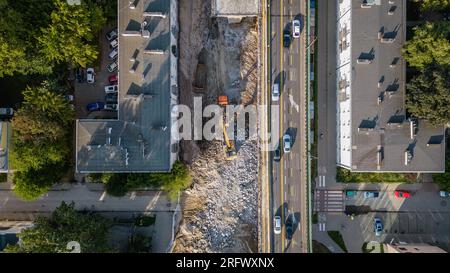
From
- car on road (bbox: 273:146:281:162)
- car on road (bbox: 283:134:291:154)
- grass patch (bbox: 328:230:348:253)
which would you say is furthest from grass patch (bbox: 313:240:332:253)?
car on road (bbox: 283:134:291:154)

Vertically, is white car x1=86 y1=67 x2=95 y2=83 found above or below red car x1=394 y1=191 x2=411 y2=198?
above

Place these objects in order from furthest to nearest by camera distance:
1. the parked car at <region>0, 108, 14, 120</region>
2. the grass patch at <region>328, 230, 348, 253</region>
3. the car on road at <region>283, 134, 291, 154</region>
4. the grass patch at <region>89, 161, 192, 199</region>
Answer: the grass patch at <region>328, 230, 348, 253</region> < the parked car at <region>0, 108, 14, 120</region> < the car on road at <region>283, 134, 291, 154</region> < the grass patch at <region>89, 161, 192, 199</region>

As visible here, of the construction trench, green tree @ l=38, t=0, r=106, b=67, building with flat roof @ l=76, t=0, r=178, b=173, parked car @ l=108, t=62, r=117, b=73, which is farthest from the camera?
the construction trench

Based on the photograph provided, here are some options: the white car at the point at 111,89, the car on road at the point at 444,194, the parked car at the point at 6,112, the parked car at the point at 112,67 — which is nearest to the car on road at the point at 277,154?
the white car at the point at 111,89

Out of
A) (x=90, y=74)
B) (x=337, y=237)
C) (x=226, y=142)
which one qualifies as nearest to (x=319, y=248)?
(x=337, y=237)

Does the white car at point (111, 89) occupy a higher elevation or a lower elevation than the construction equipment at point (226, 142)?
higher

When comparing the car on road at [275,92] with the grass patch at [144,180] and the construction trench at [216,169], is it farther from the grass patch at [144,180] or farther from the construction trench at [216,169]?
the grass patch at [144,180]

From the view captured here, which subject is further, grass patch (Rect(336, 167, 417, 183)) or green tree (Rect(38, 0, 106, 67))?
grass patch (Rect(336, 167, 417, 183))

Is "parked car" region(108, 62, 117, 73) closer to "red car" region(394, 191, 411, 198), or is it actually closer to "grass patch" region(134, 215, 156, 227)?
"grass patch" region(134, 215, 156, 227)
